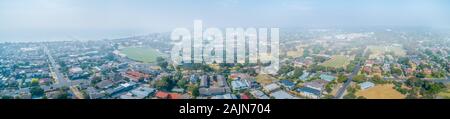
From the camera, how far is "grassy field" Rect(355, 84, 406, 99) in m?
4.65

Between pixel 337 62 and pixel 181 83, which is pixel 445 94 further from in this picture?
pixel 181 83

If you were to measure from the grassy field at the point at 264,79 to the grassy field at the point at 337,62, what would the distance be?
2440 millimetres

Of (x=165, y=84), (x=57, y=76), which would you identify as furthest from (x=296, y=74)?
(x=57, y=76)

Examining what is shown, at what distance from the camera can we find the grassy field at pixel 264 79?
5.64 m

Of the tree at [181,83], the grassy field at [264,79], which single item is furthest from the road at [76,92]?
the grassy field at [264,79]

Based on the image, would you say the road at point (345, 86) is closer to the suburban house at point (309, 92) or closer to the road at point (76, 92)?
the suburban house at point (309, 92)

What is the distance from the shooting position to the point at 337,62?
817 centimetres

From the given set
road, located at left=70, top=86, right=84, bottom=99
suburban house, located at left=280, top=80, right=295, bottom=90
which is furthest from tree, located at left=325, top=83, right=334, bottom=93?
road, located at left=70, top=86, right=84, bottom=99

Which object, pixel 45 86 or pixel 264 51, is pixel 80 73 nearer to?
pixel 45 86

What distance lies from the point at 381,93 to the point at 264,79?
6.86 feet

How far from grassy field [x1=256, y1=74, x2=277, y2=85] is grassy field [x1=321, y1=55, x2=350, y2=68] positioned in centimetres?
244

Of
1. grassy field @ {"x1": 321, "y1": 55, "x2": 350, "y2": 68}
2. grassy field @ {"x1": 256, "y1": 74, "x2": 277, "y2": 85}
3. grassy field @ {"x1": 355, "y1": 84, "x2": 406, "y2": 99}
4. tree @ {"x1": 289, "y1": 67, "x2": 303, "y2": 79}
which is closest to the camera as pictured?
grassy field @ {"x1": 355, "y1": 84, "x2": 406, "y2": 99}

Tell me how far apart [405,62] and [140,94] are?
698cm

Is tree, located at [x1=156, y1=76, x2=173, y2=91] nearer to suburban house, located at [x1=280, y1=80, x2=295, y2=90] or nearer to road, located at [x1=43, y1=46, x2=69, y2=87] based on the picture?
road, located at [x1=43, y1=46, x2=69, y2=87]
